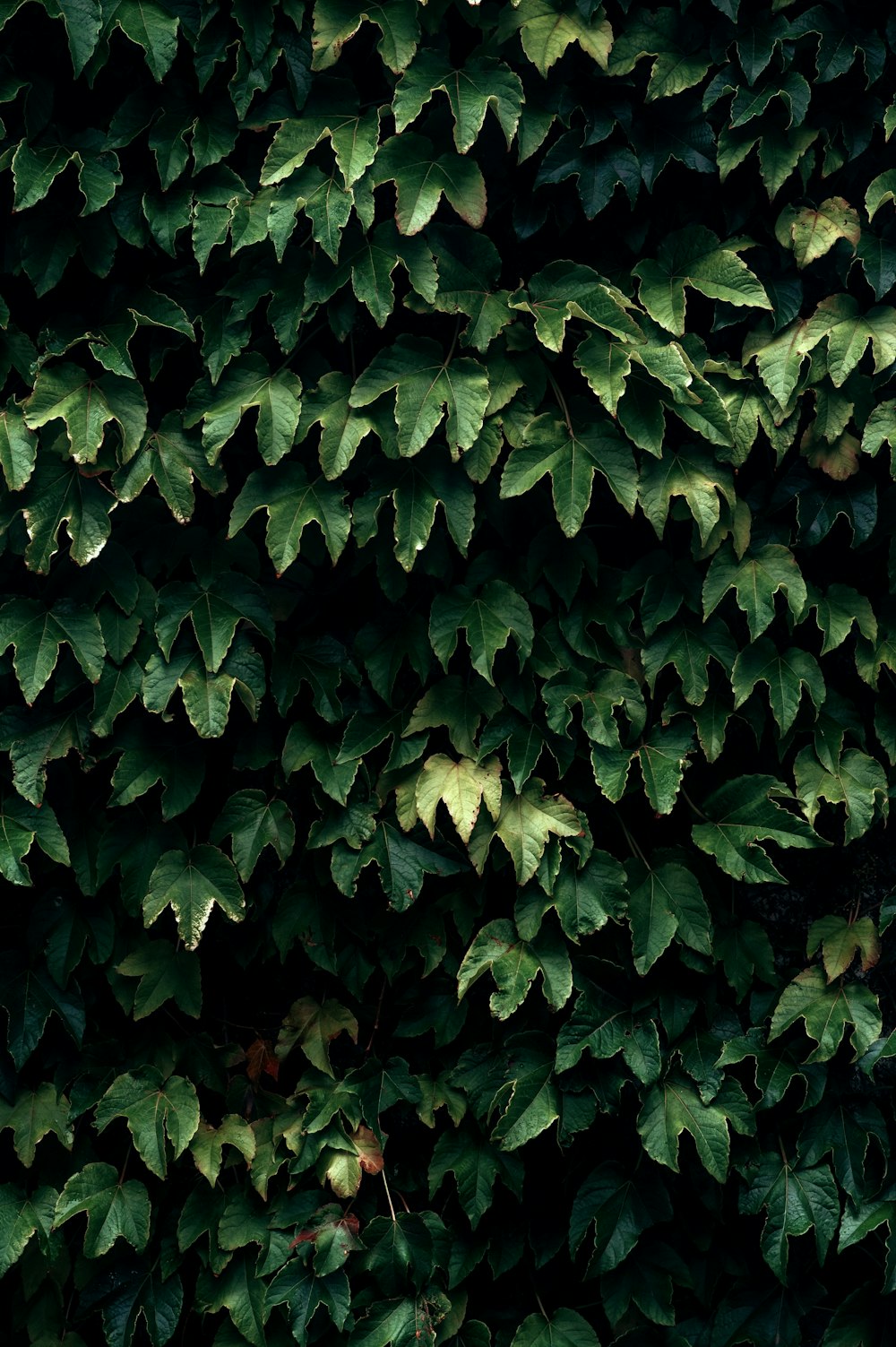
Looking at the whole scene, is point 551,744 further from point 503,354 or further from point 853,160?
point 853,160

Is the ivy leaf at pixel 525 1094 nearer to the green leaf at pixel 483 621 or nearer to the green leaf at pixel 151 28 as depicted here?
the green leaf at pixel 483 621

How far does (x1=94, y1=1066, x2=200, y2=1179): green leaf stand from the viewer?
2.52m

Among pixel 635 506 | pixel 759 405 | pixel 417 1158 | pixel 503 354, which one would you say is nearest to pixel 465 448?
pixel 503 354

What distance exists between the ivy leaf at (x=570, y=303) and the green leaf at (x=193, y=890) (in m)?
1.23

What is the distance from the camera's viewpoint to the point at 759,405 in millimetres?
2535

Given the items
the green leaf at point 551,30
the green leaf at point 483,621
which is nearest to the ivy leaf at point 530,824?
the green leaf at point 483,621

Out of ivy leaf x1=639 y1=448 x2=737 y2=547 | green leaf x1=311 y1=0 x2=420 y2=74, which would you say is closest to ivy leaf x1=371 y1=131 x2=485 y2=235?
green leaf x1=311 y1=0 x2=420 y2=74

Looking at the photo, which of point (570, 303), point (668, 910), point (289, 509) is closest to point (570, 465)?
point (570, 303)

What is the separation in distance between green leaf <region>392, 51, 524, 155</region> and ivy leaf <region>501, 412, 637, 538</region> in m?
0.55

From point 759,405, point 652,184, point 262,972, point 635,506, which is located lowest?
point 262,972

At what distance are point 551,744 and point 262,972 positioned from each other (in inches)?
34.0

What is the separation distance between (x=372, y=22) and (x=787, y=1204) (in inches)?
99.2

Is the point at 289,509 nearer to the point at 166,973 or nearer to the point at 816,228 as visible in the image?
the point at 166,973

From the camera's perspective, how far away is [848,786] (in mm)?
2570
